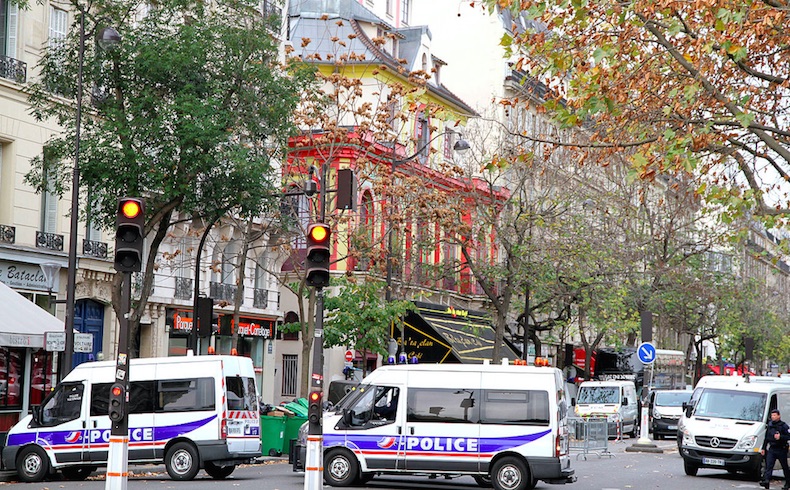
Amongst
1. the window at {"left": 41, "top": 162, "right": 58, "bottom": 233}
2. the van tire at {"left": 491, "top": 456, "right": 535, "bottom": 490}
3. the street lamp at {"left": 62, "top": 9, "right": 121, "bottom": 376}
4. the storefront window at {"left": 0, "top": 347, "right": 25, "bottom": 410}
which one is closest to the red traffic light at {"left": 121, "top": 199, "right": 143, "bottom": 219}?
the van tire at {"left": 491, "top": 456, "right": 535, "bottom": 490}

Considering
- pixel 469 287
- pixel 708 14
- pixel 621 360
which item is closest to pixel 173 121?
pixel 708 14

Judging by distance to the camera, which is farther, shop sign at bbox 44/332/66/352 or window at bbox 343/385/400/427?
shop sign at bbox 44/332/66/352

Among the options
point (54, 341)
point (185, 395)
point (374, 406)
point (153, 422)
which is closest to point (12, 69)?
point (54, 341)

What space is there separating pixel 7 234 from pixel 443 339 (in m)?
19.0

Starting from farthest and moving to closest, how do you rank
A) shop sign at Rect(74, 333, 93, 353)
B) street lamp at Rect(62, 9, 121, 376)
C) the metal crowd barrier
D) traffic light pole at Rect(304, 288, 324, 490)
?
the metal crowd barrier, shop sign at Rect(74, 333, 93, 353), street lamp at Rect(62, 9, 121, 376), traffic light pole at Rect(304, 288, 324, 490)

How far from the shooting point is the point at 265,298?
143 ft

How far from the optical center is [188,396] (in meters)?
21.5

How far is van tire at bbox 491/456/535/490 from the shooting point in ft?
63.3

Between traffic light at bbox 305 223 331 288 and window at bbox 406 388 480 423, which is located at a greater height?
traffic light at bbox 305 223 331 288

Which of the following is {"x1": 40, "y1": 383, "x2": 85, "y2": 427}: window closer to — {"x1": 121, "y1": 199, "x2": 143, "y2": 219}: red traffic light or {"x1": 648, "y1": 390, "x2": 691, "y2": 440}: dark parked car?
{"x1": 121, "y1": 199, "x2": 143, "y2": 219}: red traffic light

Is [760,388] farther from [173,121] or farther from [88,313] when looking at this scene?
[88,313]

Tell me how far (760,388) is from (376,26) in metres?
27.9

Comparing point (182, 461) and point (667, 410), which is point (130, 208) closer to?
point (182, 461)

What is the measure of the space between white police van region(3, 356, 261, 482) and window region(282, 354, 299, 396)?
27.1 metres
